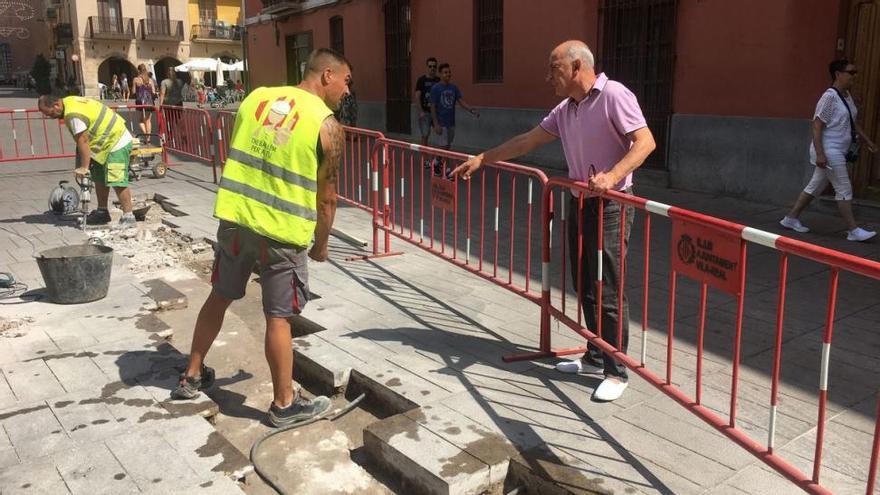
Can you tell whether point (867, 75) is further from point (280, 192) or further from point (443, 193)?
point (280, 192)

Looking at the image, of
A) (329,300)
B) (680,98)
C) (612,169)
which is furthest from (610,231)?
(680,98)

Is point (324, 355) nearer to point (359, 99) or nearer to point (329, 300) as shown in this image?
point (329, 300)

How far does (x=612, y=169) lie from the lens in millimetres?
3578

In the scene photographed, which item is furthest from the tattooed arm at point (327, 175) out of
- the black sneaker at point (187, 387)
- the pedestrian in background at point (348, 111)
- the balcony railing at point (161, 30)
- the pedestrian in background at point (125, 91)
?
the balcony railing at point (161, 30)

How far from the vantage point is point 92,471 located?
3207 millimetres

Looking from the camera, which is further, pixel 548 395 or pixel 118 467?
pixel 548 395

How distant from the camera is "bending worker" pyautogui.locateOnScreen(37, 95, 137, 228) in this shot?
7.68m

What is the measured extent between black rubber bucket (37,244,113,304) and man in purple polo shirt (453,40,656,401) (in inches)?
148

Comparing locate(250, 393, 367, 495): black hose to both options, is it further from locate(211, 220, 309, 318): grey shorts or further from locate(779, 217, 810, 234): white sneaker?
locate(779, 217, 810, 234): white sneaker

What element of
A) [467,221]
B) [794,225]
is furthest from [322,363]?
[794,225]

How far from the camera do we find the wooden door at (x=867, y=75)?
793cm

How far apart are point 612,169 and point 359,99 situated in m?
17.0

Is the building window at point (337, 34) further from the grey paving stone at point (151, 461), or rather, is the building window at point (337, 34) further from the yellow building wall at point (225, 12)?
the yellow building wall at point (225, 12)

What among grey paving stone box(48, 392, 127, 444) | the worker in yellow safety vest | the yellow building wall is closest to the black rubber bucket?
grey paving stone box(48, 392, 127, 444)
